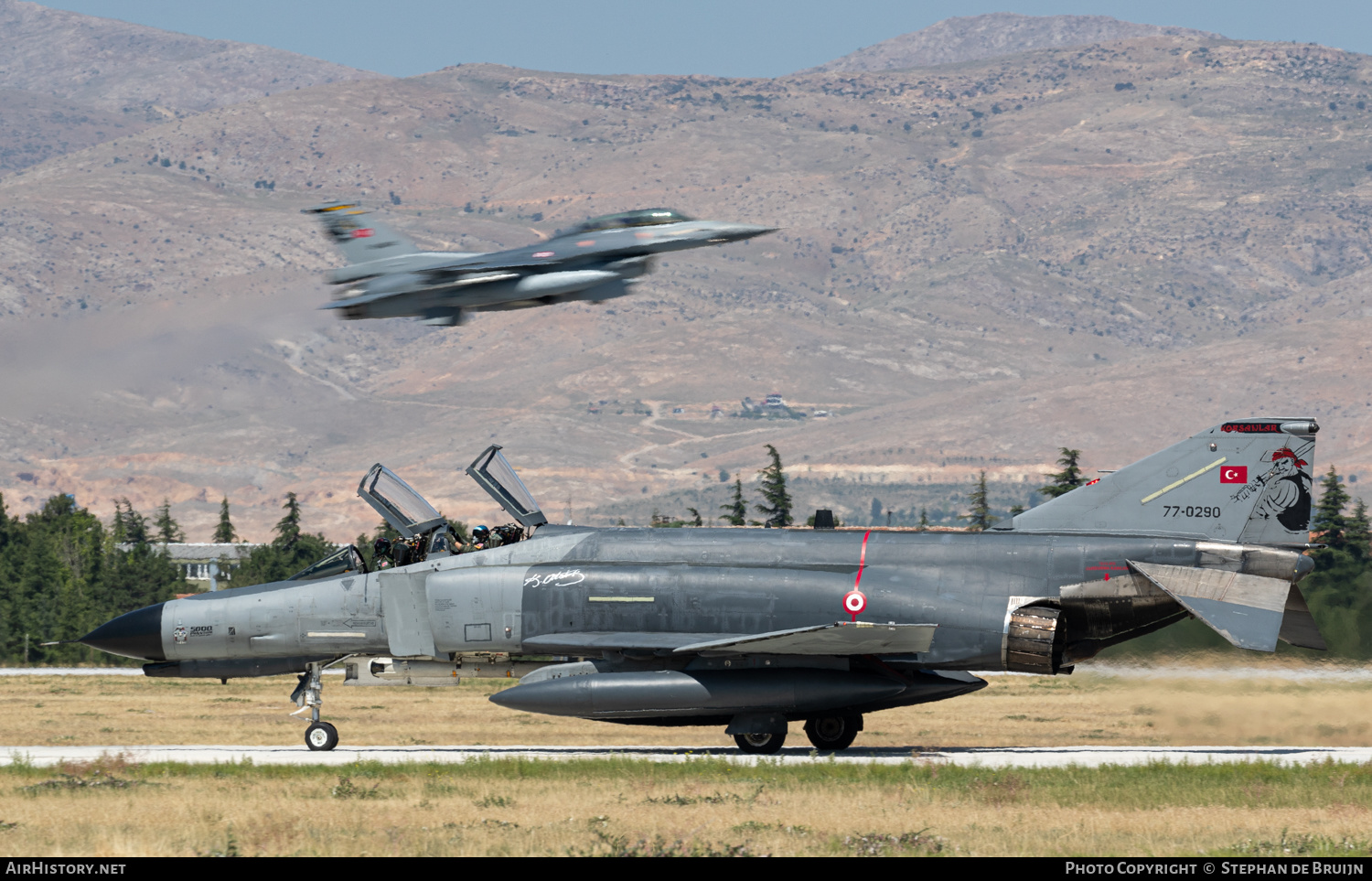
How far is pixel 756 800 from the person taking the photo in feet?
60.8

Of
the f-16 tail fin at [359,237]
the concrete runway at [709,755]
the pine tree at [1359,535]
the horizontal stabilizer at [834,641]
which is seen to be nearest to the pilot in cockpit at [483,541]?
the concrete runway at [709,755]

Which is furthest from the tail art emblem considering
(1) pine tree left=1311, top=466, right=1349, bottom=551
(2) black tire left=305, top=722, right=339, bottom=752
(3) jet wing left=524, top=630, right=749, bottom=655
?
(1) pine tree left=1311, top=466, right=1349, bottom=551

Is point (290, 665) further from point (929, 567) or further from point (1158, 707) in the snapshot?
point (1158, 707)

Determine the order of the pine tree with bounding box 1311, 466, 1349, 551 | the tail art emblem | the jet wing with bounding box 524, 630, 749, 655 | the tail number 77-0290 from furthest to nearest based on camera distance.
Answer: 1. the pine tree with bounding box 1311, 466, 1349, 551
2. the tail number 77-0290
3. the jet wing with bounding box 524, 630, 749, 655
4. the tail art emblem

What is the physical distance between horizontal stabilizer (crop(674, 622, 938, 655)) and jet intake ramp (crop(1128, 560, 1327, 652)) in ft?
11.0

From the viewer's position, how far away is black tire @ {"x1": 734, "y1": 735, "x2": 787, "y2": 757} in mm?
23516

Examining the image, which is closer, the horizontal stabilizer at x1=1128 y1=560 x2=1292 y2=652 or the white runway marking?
the white runway marking

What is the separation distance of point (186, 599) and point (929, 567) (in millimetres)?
11084

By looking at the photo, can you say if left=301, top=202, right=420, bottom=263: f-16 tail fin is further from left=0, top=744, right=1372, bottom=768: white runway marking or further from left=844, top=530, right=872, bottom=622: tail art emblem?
left=844, top=530, right=872, bottom=622: tail art emblem

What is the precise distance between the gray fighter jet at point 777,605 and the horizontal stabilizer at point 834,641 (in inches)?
1.4

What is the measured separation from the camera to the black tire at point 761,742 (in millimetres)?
23516

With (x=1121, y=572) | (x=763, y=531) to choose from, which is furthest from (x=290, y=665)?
(x=1121, y=572)

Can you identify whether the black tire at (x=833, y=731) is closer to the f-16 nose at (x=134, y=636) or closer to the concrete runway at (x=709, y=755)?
the concrete runway at (x=709, y=755)

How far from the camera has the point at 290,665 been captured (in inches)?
980
